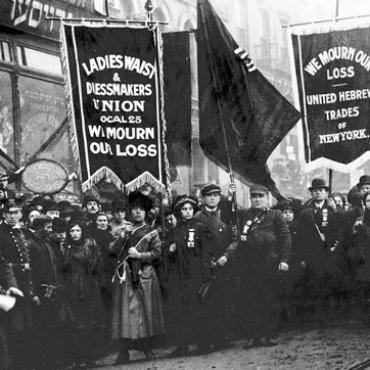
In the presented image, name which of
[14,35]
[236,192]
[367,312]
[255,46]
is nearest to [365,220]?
[367,312]

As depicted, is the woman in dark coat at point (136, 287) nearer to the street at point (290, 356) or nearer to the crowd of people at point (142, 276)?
the crowd of people at point (142, 276)

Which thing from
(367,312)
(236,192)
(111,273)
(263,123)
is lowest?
(367,312)

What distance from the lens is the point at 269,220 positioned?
6.38m

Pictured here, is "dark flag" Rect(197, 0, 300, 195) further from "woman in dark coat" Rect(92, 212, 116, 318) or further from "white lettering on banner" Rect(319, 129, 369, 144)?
"woman in dark coat" Rect(92, 212, 116, 318)

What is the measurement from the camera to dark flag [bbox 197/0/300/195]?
6.40 meters

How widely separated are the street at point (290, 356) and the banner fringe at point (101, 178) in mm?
1219

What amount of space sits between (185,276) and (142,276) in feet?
Result: 1.30

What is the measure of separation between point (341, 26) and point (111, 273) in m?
3.16

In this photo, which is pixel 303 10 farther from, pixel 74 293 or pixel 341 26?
pixel 74 293

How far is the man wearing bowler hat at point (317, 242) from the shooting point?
6.84 metres

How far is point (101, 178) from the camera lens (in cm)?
579

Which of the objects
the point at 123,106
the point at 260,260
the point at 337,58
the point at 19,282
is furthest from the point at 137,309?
the point at 337,58

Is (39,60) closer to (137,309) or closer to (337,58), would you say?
(137,309)

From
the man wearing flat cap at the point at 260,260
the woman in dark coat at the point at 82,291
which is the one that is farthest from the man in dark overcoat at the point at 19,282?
the man wearing flat cap at the point at 260,260
